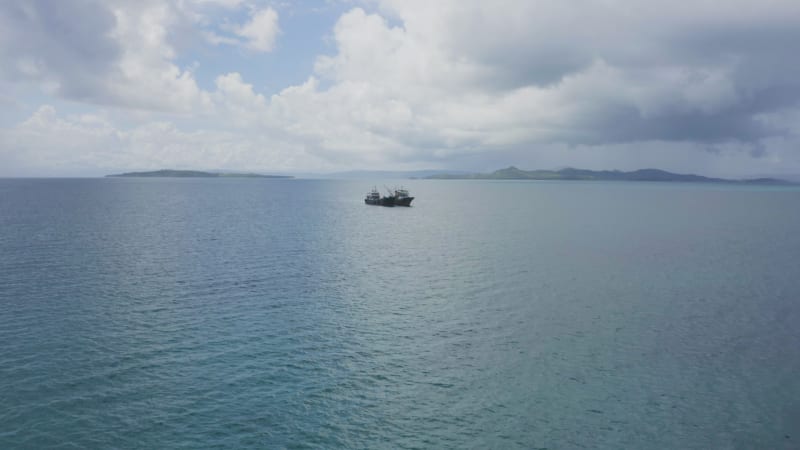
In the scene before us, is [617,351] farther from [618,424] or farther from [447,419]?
[447,419]

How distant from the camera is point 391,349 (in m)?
43.3

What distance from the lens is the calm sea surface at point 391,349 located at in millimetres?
30781

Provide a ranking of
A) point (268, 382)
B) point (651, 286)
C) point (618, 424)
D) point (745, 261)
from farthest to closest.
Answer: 1. point (745, 261)
2. point (651, 286)
3. point (268, 382)
4. point (618, 424)

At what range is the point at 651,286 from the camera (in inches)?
2672

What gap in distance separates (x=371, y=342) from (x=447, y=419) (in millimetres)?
14238

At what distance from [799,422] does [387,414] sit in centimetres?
2820

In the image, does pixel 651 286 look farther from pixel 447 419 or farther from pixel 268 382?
pixel 268 382

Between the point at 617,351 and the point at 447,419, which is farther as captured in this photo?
the point at 617,351

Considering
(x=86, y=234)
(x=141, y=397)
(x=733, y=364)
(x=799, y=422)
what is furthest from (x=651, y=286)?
(x=86, y=234)

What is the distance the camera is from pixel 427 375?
38.4 meters

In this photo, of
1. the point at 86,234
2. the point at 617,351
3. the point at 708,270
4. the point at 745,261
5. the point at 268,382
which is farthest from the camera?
the point at 86,234

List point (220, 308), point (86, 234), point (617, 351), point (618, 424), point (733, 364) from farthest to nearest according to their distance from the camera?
point (86, 234) < point (220, 308) < point (617, 351) < point (733, 364) < point (618, 424)

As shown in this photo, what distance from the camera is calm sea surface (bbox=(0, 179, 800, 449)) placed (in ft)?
101

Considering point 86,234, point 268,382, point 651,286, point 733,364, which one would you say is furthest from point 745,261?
point 86,234
